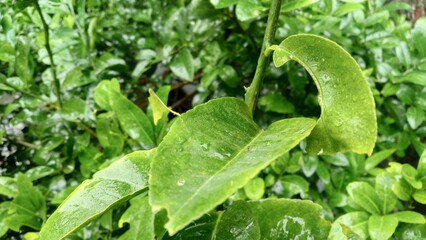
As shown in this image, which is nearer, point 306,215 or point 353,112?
point 353,112

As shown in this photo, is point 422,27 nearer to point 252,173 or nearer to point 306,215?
point 306,215

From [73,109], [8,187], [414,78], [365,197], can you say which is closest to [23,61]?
[73,109]

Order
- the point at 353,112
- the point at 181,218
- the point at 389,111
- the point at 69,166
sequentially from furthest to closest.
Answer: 1. the point at 389,111
2. the point at 69,166
3. the point at 353,112
4. the point at 181,218

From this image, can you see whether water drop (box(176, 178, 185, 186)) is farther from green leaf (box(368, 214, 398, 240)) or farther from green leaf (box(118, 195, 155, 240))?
green leaf (box(368, 214, 398, 240))

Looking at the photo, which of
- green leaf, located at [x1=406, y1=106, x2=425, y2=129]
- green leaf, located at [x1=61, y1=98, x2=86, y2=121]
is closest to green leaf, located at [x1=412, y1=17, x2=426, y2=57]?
green leaf, located at [x1=406, y1=106, x2=425, y2=129]

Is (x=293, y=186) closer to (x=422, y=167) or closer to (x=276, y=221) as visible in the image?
(x=422, y=167)

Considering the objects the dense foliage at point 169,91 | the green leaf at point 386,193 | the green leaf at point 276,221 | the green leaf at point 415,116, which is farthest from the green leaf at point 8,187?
the green leaf at point 415,116

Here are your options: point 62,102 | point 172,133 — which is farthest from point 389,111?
point 172,133

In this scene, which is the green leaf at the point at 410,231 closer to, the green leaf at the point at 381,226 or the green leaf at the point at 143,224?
Result: the green leaf at the point at 381,226
